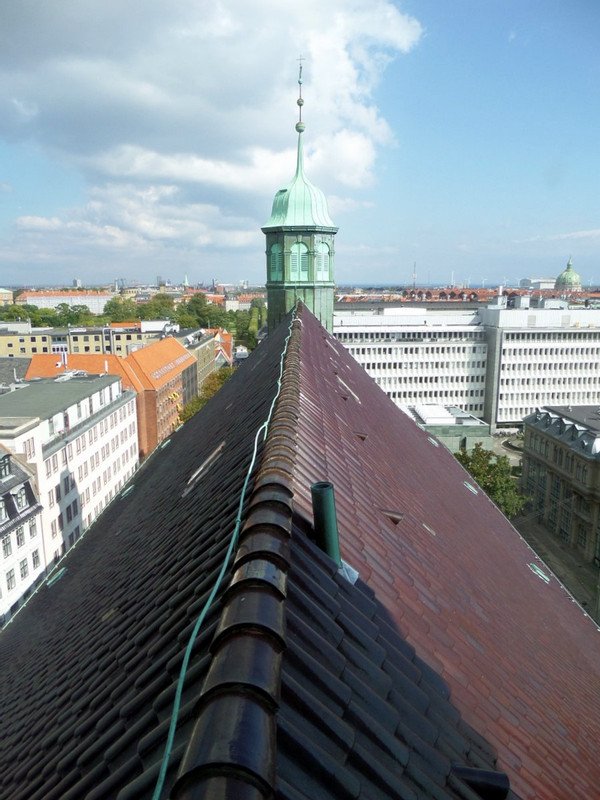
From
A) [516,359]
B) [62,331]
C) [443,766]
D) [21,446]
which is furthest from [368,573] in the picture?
[62,331]

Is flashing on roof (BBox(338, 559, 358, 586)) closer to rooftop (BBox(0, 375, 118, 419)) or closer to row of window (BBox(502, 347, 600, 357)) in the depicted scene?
rooftop (BBox(0, 375, 118, 419))

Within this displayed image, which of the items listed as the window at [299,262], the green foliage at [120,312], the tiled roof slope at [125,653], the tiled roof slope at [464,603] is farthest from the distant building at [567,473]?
the green foliage at [120,312]

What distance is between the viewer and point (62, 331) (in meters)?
93.0

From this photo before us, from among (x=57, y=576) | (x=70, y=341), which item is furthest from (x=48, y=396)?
(x=70, y=341)

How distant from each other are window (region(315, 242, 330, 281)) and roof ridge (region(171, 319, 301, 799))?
20163 mm

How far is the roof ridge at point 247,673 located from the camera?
191 cm

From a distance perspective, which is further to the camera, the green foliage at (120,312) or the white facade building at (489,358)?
the green foliage at (120,312)

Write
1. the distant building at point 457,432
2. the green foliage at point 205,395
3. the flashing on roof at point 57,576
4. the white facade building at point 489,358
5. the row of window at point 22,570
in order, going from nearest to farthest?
1. the flashing on roof at point 57,576
2. the row of window at point 22,570
3. the distant building at point 457,432
4. the green foliage at point 205,395
5. the white facade building at point 489,358

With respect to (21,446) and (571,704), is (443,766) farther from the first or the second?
(21,446)

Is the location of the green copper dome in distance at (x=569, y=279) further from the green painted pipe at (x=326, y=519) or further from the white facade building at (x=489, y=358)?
the green painted pipe at (x=326, y=519)

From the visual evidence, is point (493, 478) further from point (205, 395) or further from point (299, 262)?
point (205, 395)

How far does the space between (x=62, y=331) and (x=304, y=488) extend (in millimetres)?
95727

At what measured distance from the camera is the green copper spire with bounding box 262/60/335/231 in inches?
911

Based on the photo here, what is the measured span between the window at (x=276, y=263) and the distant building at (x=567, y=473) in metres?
25.2
